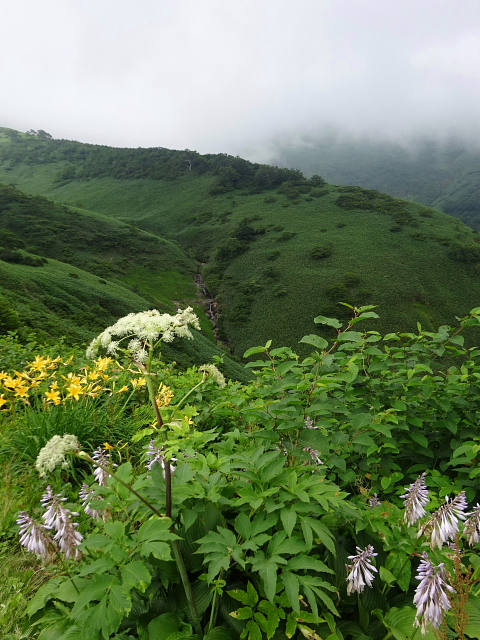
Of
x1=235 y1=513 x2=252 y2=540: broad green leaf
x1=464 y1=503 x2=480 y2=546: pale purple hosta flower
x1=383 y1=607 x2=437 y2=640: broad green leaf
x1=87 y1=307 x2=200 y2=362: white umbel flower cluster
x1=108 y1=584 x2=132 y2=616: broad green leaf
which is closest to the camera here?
x1=108 y1=584 x2=132 y2=616: broad green leaf

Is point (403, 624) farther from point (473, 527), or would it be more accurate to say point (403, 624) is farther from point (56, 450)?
point (56, 450)

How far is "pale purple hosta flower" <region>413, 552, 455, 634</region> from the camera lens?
5.17ft

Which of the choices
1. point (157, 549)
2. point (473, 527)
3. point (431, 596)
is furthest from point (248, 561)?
point (473, 527)

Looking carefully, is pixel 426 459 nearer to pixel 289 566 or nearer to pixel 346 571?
pixel 346 571

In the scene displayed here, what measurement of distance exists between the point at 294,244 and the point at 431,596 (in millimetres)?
72718

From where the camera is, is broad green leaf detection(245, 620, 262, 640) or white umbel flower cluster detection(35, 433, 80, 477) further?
white umbel flower cluster detection(35, 433, 80, 477)

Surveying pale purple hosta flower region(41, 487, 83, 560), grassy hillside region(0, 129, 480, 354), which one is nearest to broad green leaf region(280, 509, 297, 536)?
pale purple hosta flower region(41, 487, 83, 560)

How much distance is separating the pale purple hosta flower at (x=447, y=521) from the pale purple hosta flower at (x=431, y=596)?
301 mm

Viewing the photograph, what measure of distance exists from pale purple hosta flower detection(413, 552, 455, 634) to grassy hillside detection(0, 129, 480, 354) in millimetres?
46689

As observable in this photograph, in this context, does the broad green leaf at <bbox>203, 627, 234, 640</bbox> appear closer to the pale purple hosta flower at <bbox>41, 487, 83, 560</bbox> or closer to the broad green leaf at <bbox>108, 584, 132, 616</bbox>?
the broad green leaf at <bbox>108, 584, 132, 616</bbox>

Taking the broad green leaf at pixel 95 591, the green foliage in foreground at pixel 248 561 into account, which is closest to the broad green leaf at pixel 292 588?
the green foliage in foreground at pixel 248 561

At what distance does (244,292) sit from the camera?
60844 mm

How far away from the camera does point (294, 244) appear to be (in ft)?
235

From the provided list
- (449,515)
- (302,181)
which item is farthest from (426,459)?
(302,181)
